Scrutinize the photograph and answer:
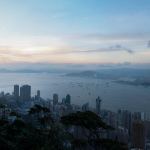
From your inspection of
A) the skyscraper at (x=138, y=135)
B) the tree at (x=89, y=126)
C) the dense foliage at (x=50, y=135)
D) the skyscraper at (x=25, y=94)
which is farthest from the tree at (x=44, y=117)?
the skyscraper at (x=25, y=94)

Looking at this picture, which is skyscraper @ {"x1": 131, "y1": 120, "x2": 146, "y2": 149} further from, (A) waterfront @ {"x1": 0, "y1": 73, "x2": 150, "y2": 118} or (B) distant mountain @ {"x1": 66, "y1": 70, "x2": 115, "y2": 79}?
(B) distant mountain @ {"x1": 66, "y1": 70, "x2": 115, "y2": 79}

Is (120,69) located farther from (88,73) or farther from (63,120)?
(63,120)

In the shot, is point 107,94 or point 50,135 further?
point 107,94

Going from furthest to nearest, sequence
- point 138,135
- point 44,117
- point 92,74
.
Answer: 1. point 92,74
2. point 138,135
3. point 44,117

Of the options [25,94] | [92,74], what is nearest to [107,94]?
[25,94]

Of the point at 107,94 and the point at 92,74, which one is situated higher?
the point at 92,74

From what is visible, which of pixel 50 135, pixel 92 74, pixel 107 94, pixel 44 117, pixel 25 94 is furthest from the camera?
pixel 92 74

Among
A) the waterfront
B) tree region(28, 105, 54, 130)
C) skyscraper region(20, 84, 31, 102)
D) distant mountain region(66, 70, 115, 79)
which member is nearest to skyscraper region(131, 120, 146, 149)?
tree region(28, 105, 54, 130)

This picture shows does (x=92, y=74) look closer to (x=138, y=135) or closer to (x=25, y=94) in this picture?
(x=25, y=94)
